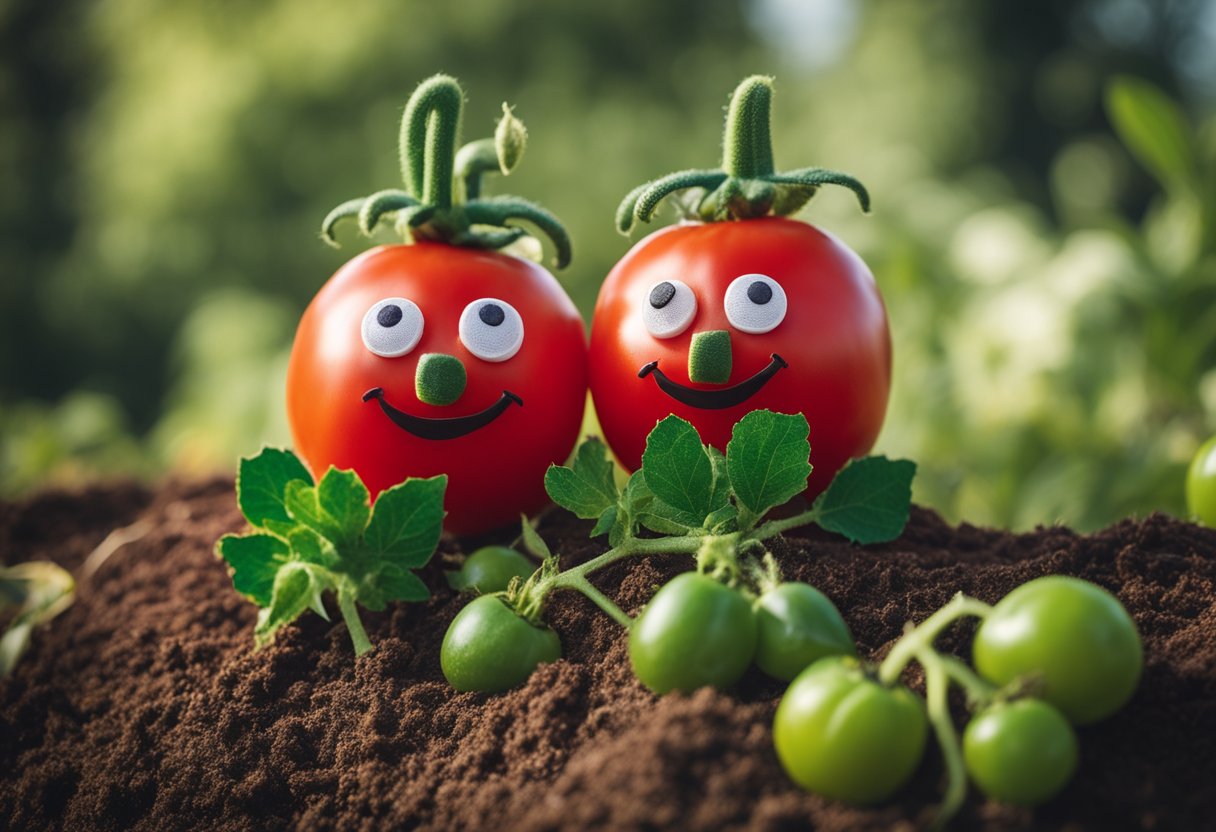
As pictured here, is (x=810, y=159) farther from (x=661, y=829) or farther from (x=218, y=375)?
(x=661, y=829)

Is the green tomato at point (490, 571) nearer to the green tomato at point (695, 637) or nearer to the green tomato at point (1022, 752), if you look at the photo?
the green tomato at point (695, 637)

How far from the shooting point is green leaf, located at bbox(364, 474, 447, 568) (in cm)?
120

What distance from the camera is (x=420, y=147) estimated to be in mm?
1427

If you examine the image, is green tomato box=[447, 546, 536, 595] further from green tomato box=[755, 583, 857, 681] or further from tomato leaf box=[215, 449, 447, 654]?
green tomato box=[755, 583, 857, 681]

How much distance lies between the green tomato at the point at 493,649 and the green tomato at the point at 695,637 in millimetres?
180

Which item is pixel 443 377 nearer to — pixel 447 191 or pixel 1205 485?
pixel 447 191

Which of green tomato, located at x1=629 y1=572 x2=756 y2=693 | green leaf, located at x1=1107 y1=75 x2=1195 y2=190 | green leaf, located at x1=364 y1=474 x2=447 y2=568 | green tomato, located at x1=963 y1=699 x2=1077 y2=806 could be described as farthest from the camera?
green leaf, located at x1=1107 y1=75 x2=1195 y2=190

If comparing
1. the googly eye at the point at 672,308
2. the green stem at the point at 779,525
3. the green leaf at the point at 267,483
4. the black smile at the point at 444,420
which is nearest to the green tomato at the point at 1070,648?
the green stem at the point at 779,525

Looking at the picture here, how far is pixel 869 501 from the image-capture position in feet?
4.22

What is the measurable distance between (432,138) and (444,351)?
296mm

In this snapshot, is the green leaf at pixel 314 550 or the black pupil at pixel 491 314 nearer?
the green leaf at pixel 314 550

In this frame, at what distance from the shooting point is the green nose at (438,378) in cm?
130

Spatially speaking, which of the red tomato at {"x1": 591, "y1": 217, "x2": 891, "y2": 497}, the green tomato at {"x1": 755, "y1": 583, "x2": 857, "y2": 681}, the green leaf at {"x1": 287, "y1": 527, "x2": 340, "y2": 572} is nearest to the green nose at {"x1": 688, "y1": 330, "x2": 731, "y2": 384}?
the red tomato at {"x1": 591, "y1": 217, "x2": 891, "y2": 497}

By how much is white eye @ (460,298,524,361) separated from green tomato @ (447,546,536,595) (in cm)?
25
